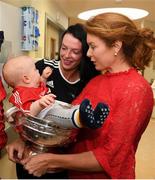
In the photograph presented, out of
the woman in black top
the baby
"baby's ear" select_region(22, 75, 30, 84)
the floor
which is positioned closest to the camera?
the baby

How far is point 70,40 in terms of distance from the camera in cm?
127

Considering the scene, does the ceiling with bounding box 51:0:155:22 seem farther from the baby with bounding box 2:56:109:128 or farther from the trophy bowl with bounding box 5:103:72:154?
the trophy bowl with bounding box 5:103:72:154

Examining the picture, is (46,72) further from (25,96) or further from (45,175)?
(45,175)

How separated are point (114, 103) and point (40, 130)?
11.1 inches

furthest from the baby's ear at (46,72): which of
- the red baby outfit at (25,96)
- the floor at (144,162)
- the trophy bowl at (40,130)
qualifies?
the floor at (144,162)

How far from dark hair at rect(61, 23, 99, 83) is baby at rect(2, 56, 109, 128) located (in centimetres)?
23

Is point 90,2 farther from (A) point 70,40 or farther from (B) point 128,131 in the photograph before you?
(B) point 128,131

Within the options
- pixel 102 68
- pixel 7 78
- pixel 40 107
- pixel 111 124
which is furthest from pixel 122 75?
pixel 7 78

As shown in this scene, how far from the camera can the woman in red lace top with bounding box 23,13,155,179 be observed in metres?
0.90

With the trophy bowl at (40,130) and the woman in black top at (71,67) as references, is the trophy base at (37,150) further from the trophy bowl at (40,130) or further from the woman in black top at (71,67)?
the woman in black top at (71,67)

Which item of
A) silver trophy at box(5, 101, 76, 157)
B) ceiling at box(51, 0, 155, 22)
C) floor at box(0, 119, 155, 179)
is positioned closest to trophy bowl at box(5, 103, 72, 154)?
silver trophy at box(5, 101, 76, 157)

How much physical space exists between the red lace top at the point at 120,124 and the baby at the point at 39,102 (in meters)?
0.11

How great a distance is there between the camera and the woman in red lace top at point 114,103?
896 millimetres

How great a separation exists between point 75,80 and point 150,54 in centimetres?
45
